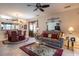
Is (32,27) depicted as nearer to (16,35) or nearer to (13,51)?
(16,35)

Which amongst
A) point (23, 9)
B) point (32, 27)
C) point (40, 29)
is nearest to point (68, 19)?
point (40, 29)

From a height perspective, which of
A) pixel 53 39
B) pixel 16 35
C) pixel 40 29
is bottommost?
pixel 53 39

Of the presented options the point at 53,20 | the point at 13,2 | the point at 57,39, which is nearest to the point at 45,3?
the point at 53,20

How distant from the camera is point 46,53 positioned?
2.29 m

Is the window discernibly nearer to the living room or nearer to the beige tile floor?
the living room

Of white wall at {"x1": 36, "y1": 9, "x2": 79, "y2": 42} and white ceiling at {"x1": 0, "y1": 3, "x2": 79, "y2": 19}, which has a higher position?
white ceiling at {"x1": 0, "y1": 3, "x2": 79, "y2": 19}

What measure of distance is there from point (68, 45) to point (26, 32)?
3.47ft

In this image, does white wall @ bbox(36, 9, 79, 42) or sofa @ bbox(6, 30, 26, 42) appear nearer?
white wall @ bbox(36, 9, 79, 42)

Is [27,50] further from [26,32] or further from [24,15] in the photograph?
[24,15]

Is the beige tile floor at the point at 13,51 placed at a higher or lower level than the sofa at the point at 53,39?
lower

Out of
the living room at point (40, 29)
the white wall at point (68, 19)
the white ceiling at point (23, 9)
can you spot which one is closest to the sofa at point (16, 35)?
the living room at point (40, 29)

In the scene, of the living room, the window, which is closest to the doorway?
the living room

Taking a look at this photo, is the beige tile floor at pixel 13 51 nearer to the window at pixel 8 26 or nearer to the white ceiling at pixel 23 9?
the window at pixel 8 26

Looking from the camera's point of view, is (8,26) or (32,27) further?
(32,27)
